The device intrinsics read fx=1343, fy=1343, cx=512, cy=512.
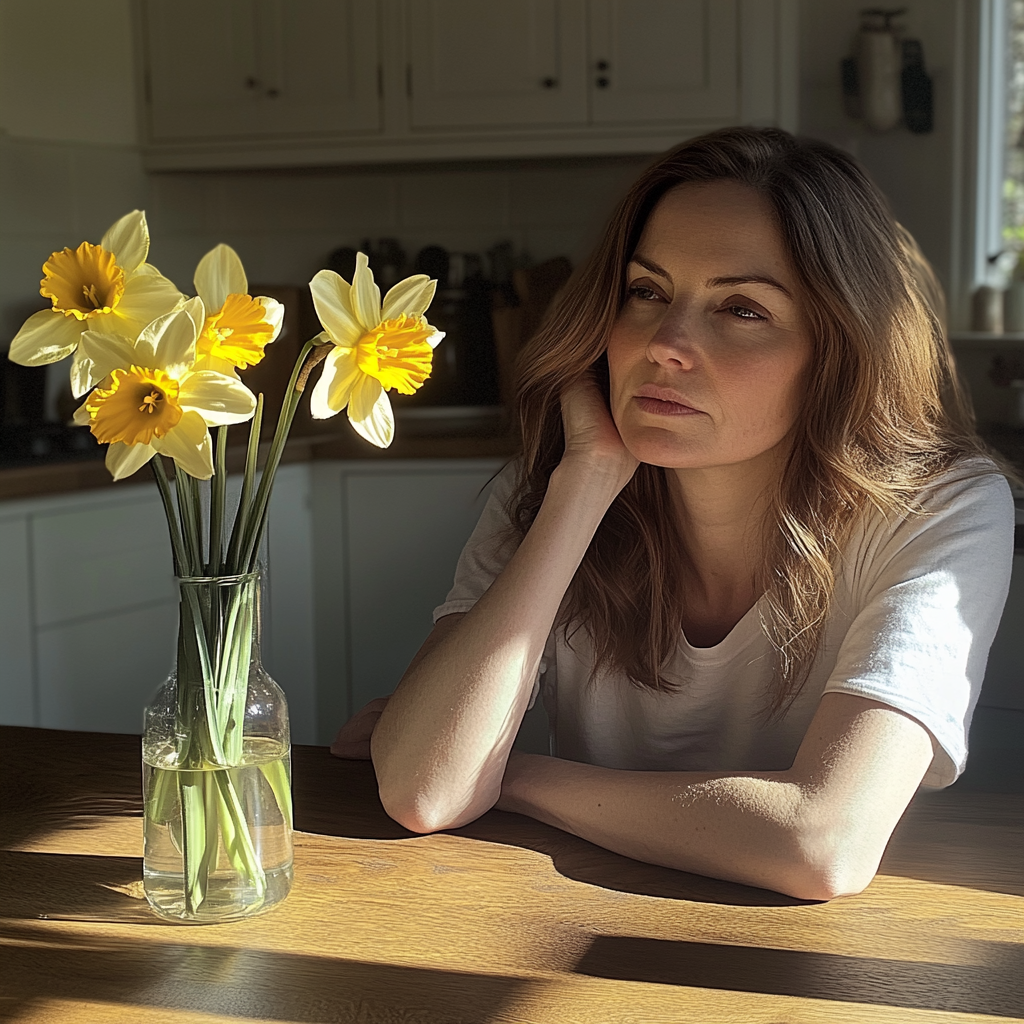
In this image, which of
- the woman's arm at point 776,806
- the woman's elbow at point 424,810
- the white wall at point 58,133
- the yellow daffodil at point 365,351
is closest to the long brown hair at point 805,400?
the woman's arm at point 776,806

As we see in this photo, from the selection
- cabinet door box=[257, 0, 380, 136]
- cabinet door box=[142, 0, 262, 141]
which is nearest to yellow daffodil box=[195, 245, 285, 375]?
cabinet door box=[257, 0, 380, 136]

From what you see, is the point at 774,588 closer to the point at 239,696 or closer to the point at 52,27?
the point at 239,696

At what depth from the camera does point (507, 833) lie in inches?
42.8

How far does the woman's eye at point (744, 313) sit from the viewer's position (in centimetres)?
134

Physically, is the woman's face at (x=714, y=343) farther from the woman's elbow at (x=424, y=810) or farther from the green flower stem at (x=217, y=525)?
the green flower stem at (x=217, y=525)

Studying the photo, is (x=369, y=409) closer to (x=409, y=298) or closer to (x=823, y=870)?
(x=409, y=298)

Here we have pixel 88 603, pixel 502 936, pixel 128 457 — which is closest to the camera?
pixel 128 457

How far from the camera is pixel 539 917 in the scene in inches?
35.8

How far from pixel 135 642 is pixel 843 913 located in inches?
84.2

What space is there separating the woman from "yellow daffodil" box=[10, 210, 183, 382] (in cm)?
46

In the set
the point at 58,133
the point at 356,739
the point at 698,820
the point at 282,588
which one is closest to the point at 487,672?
the point at 356,739

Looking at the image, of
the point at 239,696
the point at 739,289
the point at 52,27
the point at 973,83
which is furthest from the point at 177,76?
the point at 239,696

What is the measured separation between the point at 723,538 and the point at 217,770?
77cm

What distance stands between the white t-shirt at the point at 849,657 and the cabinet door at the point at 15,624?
1.27 meters
